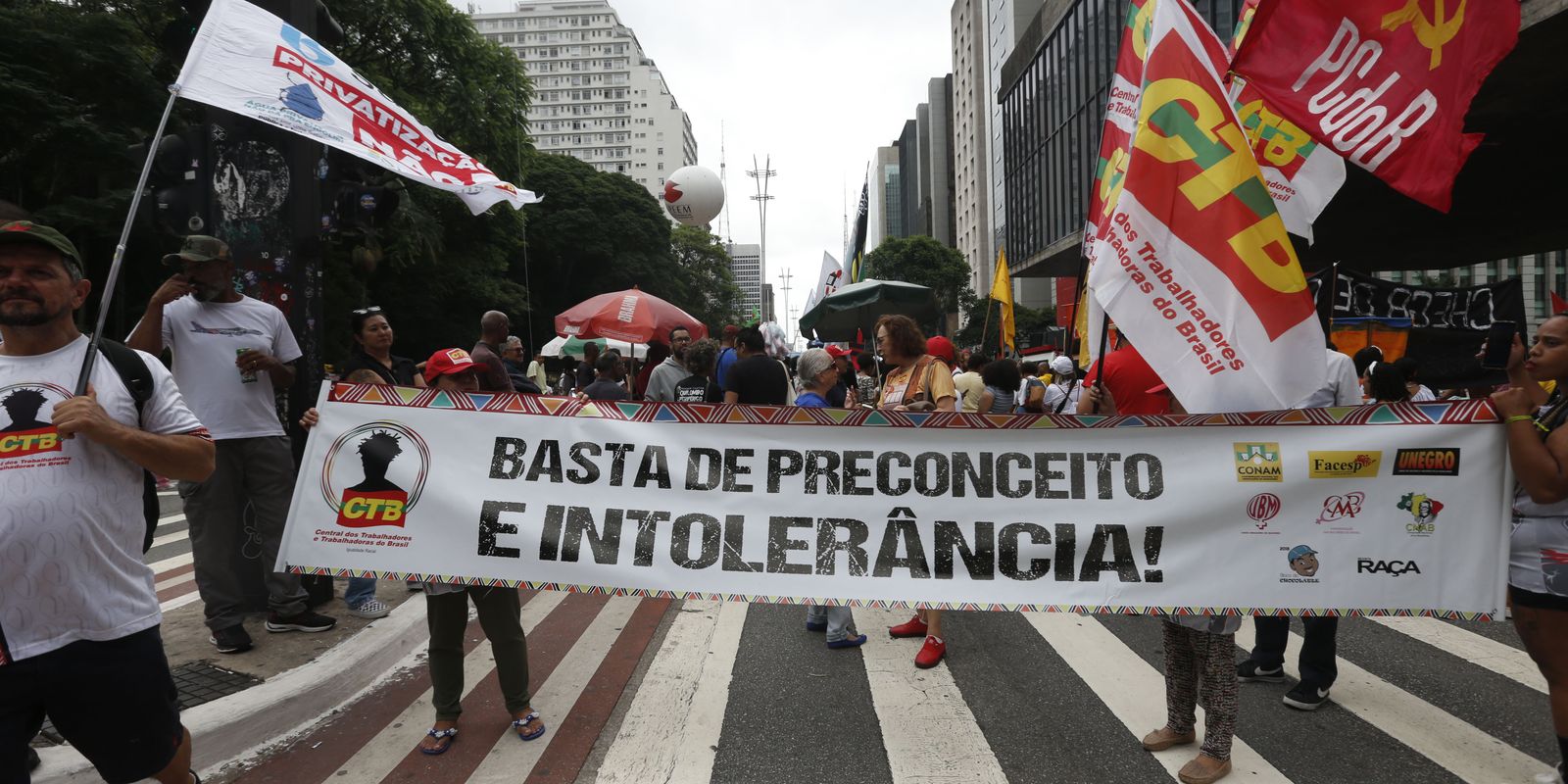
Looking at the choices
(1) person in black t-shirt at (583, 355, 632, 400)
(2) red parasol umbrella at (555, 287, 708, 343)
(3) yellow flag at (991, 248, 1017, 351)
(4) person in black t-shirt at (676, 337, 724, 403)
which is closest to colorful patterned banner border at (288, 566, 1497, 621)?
(1) person in black t-shirt at (583, 355, 632, 400)

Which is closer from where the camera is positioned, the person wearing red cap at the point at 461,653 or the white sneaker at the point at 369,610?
the person wearing red cap at the point at 461,653

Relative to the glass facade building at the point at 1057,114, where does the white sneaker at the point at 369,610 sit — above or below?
below

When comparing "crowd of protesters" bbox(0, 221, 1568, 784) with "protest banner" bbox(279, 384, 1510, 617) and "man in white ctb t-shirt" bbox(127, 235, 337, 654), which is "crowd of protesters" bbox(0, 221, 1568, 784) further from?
"protest banner" bbox(279, 384, 1510, 617)

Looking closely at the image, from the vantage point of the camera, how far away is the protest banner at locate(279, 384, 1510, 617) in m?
3.64

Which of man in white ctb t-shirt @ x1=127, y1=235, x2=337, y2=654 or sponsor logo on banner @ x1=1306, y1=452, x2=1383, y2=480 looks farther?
man in white ctb t-shirt @ x1=127, y1=235, x2=337, y2=654

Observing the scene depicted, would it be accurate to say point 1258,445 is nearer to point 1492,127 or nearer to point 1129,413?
point 1129,413

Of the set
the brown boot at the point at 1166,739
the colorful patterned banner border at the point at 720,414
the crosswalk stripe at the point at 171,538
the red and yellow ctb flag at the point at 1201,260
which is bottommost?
the crosswalk stripe at the point at 171,538

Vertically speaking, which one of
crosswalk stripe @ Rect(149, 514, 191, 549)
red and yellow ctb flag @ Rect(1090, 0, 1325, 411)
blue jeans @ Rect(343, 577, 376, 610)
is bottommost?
crosswalk stripe @ Rect(149, 514, 191, 549)

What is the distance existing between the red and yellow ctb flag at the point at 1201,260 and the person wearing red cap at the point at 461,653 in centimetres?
295

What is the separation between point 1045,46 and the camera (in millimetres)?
42938

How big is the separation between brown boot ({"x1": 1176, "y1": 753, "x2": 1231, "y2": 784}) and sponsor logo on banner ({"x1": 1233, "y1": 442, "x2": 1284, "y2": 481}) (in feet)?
3.79

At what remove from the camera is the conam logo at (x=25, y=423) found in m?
2.30

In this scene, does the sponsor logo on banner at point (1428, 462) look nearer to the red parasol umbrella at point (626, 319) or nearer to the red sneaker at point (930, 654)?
the red sneaker at point (930, 654)

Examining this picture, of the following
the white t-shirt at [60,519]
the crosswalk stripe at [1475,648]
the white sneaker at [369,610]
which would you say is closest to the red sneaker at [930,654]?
the crosswalk stripe at [1475,648]
